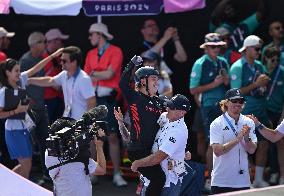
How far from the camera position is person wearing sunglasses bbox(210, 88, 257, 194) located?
790 cm

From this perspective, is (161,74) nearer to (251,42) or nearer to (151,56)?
(151,56)

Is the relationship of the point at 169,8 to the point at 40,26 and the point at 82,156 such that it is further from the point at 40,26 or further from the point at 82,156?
the point at 82,156

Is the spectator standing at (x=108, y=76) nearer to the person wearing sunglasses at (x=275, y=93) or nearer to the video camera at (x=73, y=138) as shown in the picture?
the person wearing sunglasses at (x=275, y=93)

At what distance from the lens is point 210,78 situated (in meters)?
10.5

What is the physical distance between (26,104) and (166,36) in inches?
92.2

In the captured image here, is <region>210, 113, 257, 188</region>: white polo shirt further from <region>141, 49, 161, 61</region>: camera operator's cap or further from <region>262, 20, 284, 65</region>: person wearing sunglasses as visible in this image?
<region>262, 20, 284, 65</region>: person wearing sunglasses

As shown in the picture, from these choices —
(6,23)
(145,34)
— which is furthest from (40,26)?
(145,34)

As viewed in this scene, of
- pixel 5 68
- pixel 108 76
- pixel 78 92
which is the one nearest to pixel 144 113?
pixel 78 92

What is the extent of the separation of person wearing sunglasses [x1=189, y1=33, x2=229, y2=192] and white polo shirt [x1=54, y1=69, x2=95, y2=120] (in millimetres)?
1287

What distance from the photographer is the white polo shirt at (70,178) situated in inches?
280

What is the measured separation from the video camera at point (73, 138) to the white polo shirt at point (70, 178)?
112 mm

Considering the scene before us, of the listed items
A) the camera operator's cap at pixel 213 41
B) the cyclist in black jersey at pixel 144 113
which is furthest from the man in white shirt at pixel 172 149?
the camera operator's cap at pixel 213 41

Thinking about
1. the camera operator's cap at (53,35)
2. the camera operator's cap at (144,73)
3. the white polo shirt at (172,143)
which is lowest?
the white polo shirt at (172,143)

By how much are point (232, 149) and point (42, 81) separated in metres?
3.56
